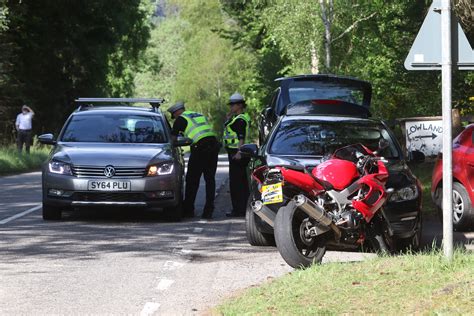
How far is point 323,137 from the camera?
13500mm

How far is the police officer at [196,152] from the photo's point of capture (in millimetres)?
16938

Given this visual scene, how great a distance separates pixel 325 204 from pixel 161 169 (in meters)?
5.35

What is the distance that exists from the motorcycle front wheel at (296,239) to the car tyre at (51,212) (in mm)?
5897

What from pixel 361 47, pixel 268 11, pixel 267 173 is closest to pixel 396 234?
pixel 267 173

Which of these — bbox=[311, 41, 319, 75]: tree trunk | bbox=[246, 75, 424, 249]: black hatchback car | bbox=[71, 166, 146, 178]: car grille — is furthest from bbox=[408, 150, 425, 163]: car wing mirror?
bbox=[311, 41, 319, 75]: tree trunk

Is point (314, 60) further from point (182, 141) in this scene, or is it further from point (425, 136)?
point (182, 141)

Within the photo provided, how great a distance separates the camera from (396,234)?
38.8 feet

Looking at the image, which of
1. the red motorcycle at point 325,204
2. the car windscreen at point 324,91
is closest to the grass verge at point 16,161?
the car windscreen at point 324,91

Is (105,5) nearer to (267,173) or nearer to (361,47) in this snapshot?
(361,47)

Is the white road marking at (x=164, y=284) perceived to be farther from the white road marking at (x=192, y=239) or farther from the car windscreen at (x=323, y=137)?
the car windscreen at (x=323, y=137)

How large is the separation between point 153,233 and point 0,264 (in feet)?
11.2

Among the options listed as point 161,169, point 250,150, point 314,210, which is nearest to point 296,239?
point 314,210

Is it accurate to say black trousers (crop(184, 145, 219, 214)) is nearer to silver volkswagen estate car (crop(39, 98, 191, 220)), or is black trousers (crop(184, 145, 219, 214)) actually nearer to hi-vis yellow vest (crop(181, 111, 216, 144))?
hi-vis yellow vest (crop(181, 111, 216, 144))

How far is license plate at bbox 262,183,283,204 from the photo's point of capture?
10.2 meters
